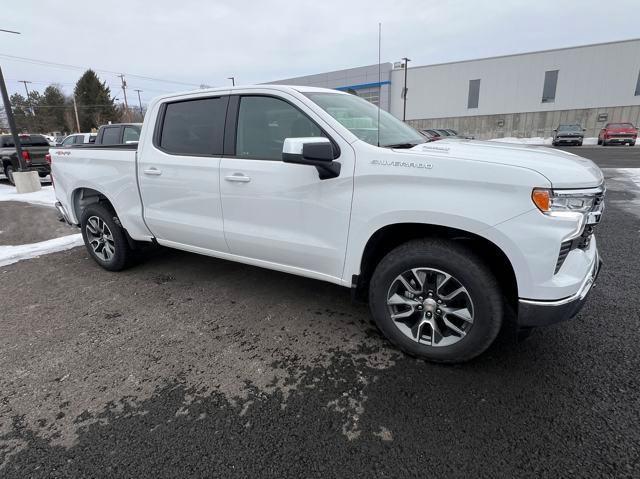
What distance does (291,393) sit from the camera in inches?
95.7

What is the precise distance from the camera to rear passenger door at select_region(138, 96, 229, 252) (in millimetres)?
3420

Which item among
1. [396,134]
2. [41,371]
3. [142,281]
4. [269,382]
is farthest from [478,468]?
[142,281]

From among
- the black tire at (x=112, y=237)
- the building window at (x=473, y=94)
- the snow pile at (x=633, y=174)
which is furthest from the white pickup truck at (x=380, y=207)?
the building window at (x=473, y=94)

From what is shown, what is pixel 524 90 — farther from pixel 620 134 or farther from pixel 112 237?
pixel 112 237

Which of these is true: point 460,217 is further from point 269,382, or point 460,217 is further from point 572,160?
point 269,382

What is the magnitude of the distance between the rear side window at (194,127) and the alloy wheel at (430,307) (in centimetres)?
192

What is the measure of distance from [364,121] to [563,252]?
5.61 feet

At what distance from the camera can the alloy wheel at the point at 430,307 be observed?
253cm

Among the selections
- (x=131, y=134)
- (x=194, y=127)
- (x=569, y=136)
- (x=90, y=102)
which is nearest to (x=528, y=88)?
(x=569, y=136)

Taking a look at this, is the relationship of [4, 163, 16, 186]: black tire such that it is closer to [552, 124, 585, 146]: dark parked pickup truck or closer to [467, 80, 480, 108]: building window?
[552, 124, 585, 146]: dark parked pickup truck

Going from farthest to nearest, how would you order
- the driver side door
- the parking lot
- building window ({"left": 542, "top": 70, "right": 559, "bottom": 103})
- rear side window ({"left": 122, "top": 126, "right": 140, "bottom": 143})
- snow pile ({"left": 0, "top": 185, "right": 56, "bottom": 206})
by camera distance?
building window ({"left": 542, "top": 70, "right": 559, "bottom": 103}) < rear side window ({"left": 122, "top": 126, "right": 140, "bottom": 143}) < snow pile ({"left": 0, "top": 185, "right": 56, "bottom": 206}) < the driver side door < the parking lot

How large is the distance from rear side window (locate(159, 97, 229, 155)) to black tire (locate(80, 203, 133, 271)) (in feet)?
3.94

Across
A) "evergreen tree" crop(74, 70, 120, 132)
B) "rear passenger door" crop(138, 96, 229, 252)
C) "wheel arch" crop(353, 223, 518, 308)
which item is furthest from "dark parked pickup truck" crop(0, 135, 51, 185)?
"evergreen tree" crop(74, 70, 120, 132)

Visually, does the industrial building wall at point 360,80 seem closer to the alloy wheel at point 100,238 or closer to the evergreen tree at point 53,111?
the alloy wheel at point 100,238
